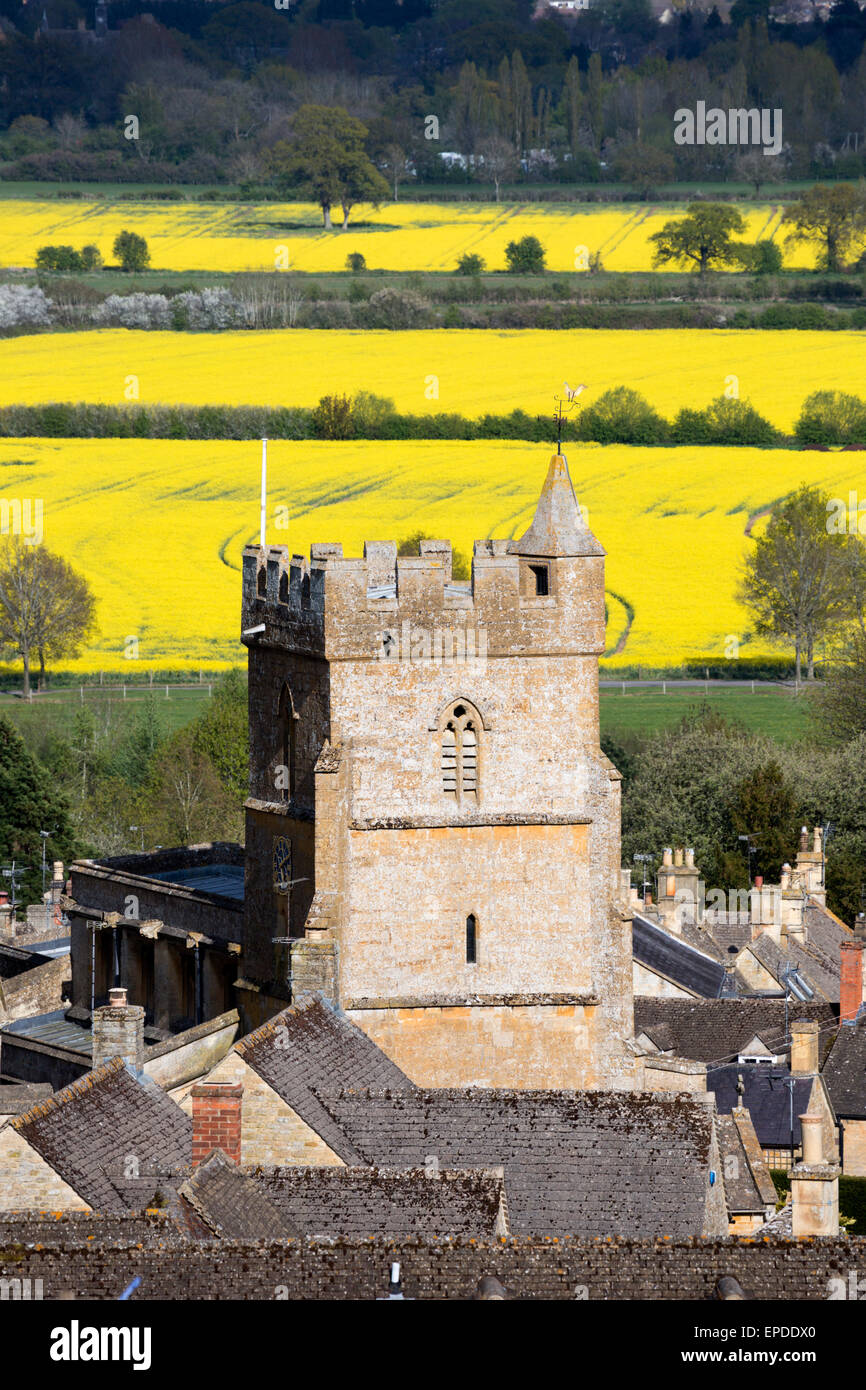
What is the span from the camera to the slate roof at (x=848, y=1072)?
66875 millimetres

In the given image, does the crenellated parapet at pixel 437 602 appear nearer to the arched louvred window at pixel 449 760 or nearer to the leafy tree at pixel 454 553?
the arched louvred window at pixel 449 760

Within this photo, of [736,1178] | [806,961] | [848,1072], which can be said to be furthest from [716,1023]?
[736,1178]

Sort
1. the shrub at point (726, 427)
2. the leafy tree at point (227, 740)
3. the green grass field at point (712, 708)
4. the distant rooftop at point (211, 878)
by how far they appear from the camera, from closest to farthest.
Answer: the distant rooftop at point (211, 878)
the leafy tree at point (227, 740)
the green grass field at point (712, 708)
the shrub at point (726, 427)

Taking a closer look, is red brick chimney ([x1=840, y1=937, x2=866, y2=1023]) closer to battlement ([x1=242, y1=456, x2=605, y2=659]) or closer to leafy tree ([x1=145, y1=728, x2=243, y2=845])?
battlement ([x1=242, y1=456, x2=605, y2=659])

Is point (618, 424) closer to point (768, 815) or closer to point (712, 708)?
point (712, 708)

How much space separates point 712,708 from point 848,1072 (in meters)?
59.1

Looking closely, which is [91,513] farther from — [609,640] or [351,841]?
[351,841]

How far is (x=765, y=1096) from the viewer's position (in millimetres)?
62844

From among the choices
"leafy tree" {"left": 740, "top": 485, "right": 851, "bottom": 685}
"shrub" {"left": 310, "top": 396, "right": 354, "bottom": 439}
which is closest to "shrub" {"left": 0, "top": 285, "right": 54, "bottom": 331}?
"shrub" {"left": 310, "top": 396, "right": 354, "bottom": 439}

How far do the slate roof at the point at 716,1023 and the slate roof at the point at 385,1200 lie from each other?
103 feet

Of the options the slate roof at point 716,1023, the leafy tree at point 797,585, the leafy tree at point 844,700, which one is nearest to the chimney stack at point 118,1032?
the slate roof at point 716,1023

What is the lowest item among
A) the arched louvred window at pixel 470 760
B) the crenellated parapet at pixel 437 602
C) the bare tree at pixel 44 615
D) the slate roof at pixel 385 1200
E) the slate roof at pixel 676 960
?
the slate roof at pixel 676 960

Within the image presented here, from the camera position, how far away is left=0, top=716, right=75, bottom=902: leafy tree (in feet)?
325
